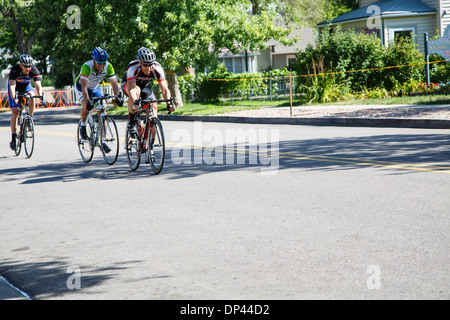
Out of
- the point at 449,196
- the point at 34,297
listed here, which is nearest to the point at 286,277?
the point at 34,297

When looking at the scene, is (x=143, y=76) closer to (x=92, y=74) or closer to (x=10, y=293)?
(x=92, y=74)

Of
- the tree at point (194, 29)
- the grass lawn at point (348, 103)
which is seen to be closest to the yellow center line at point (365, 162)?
the grass lawn at point (348, 103)

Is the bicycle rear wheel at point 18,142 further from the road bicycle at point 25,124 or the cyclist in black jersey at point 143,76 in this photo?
the cyclist in black jersey at point 143,76

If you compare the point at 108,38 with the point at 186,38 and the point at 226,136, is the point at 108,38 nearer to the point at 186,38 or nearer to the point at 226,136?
the point at 186,38

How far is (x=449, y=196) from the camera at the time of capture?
7.03 meters

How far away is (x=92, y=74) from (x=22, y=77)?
2380 mm

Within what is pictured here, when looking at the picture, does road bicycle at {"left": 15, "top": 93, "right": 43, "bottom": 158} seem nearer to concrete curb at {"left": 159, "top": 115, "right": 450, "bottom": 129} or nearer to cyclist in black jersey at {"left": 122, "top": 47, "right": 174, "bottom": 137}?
cyclist in black jersey at {"left": 122, "top": 47, "right": 174, "bottom": 137}

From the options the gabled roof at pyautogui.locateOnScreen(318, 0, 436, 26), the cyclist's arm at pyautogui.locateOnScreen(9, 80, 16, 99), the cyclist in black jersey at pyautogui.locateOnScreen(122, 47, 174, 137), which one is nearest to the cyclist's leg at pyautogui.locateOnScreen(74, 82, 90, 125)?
the cyclist in black jersey at pyautogui.locateOnScreen(122, 47, 174, 137)

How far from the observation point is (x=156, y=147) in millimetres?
9430

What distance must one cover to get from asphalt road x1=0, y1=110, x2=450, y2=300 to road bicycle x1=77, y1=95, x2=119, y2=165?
30cm

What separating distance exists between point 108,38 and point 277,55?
31.6 meters

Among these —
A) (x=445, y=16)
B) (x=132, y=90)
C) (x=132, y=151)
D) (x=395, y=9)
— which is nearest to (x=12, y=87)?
(x=132, y=151)

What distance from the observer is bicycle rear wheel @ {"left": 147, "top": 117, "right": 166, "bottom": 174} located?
30.2 ft

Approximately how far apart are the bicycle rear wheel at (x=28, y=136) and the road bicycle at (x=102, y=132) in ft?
5.58
